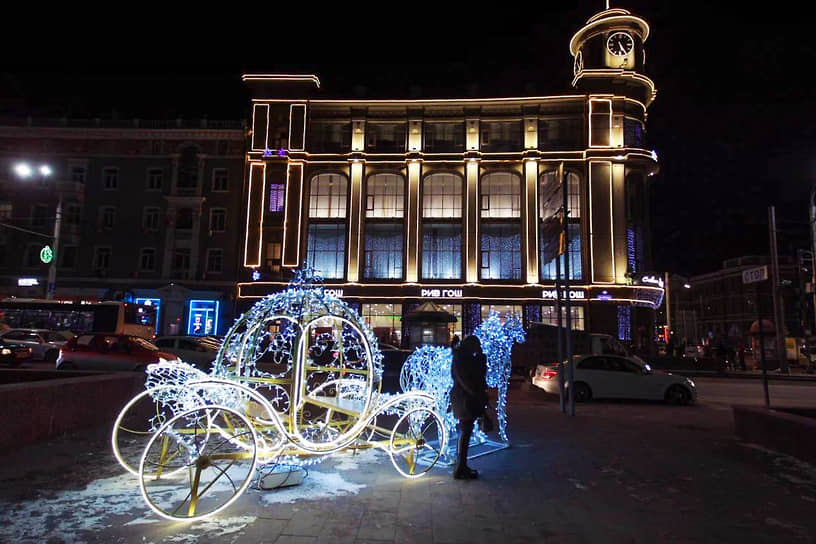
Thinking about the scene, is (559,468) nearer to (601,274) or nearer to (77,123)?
(601,274)

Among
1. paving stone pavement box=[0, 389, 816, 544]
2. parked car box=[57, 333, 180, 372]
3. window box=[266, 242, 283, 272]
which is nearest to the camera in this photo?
paving stone pavement box=[0, 389, 816, 544]

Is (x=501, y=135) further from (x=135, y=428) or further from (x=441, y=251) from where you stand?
(x=135, y=428)

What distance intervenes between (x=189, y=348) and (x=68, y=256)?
26881 millimetres

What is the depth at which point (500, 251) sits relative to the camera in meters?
37.6

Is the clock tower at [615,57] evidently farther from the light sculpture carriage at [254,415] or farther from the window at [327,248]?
the light sculpture carriage at [254,415]

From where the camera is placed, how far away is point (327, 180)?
39406mm

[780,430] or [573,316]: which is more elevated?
[573,316]

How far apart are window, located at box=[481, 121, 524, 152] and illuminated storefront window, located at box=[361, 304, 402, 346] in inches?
547

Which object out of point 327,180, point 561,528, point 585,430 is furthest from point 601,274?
point 561,528

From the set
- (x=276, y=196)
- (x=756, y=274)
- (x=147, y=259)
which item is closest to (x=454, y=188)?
(x=276, y=196)

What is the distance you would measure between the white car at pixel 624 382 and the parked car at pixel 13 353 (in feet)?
66.3

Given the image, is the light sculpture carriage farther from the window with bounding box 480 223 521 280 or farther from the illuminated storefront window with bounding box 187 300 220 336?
the illuminated storefront window with bounding box 187 300 220 336

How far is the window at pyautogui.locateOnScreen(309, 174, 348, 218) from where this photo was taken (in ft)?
128

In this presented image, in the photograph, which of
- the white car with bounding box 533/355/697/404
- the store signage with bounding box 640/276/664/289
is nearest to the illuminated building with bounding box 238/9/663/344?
the store signage with bounding box 640/276/664/289
